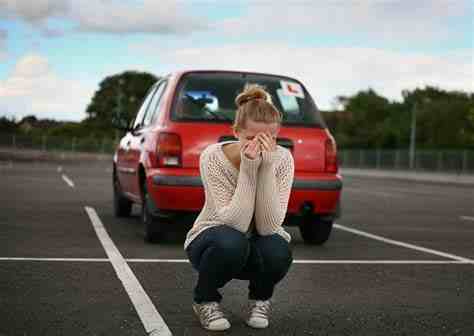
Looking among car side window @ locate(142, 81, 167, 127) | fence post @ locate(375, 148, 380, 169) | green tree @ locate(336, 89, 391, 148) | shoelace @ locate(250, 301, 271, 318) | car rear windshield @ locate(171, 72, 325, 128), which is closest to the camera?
shoelace @ locate(250, 301, 271, 318)

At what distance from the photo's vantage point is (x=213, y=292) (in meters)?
4.71

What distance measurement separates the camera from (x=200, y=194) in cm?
813

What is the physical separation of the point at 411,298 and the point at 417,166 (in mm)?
48036

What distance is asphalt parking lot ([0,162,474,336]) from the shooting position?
476 cm

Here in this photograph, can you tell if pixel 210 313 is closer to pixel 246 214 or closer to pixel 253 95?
pixel 246 214

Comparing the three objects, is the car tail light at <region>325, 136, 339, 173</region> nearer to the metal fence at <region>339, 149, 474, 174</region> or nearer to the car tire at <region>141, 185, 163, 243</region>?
the car tire at <region>141, 185, 163, 243</region>

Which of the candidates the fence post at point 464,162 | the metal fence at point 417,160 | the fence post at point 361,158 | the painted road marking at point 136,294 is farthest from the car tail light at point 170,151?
the fence post at point 361,158

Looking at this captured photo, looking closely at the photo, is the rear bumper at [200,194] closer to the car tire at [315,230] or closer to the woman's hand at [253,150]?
the car tire at [315,230]

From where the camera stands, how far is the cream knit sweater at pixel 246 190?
14.8 ft

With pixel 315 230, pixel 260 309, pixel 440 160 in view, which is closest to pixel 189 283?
pixel 260 309

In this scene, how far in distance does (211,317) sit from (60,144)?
221 ft

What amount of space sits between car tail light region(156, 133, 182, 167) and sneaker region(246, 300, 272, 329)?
361 cm

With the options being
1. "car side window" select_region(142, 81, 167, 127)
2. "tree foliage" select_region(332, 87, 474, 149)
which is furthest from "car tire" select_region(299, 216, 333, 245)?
"tree foliage" select_region(332, 87, 474, 149)

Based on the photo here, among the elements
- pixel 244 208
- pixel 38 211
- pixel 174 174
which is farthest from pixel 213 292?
pixel 38 211
